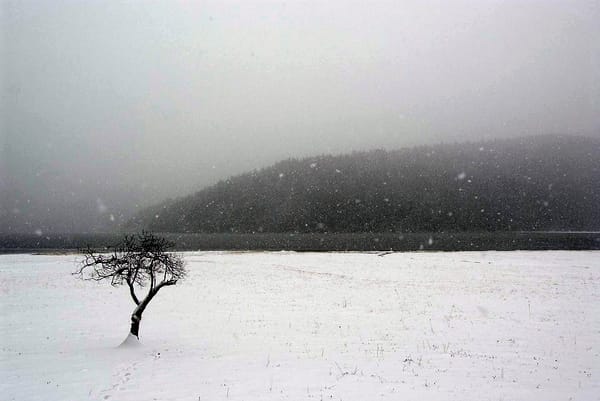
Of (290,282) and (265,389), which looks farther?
(290,282)

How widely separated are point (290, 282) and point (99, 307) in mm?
17350

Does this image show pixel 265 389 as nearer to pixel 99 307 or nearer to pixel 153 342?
pixel 153 342

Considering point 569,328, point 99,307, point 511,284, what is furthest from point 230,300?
point 511,284

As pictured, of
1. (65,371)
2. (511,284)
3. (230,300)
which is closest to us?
(65,371)

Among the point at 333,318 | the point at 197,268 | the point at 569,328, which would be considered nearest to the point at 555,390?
the point at 569,328

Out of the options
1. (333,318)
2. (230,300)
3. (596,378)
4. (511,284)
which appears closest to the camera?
(596,378)

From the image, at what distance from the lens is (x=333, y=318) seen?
942 inches

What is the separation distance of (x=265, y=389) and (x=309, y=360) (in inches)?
136

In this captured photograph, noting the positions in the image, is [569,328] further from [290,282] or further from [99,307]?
[99,307]

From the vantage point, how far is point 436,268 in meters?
49.9

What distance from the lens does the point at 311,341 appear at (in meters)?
19.1

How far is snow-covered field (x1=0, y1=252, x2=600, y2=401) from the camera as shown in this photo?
1317 cm

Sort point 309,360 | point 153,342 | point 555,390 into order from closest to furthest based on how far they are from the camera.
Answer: point 555,390 → point 309,360 → point 153,342

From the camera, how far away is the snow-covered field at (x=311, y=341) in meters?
13.2
